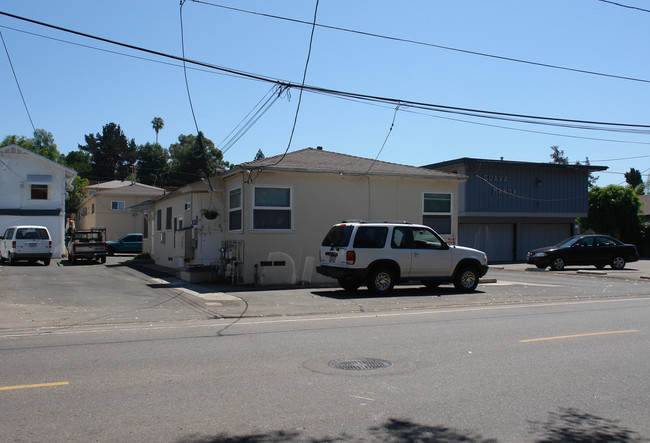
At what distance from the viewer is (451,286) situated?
18406 mm

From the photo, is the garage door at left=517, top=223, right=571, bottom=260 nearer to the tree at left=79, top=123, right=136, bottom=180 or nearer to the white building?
the white building

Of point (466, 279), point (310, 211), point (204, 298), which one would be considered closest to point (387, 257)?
point (466, 279)

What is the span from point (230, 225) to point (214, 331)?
9.80 meters

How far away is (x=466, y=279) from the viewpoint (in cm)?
1662

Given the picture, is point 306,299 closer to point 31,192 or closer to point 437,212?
point 437,212

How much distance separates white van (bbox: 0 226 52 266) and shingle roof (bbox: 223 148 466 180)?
13.2 metres

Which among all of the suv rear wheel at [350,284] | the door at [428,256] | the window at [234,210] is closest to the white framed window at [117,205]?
the window at [234,210]

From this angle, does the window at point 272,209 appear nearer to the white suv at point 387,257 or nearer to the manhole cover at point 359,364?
the white suv at point 387,257

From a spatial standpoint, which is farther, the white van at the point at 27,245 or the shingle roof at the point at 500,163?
the shingle roof at the point at 500,163

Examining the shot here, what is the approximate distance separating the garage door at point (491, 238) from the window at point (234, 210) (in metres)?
19.4

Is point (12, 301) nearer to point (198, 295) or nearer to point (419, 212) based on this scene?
point (198, 295)

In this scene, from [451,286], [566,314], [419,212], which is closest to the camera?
[566,314]

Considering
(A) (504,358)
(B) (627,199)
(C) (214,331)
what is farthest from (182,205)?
(B) (627,199)

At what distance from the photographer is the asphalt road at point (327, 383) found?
4781mm
